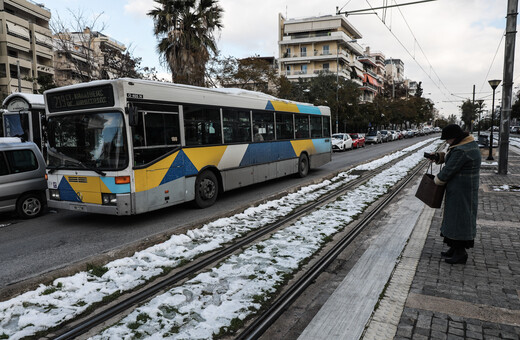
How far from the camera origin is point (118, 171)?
6.69m

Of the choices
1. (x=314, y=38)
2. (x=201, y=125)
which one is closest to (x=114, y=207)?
(x=201, y=125)

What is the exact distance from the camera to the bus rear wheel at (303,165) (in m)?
13.7

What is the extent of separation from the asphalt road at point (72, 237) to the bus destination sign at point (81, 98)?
7.84 feet

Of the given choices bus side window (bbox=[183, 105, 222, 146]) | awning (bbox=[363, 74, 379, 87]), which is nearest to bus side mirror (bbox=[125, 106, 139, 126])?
bus side window (bbox=[183, 105, 222, 146])

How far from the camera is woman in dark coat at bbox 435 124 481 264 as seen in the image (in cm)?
445

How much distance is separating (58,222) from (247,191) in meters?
5.33

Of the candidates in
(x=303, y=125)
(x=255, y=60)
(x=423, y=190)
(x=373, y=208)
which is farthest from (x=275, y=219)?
(x=255, y=60)

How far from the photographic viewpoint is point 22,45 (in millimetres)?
42000

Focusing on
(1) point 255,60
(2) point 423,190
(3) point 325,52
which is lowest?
(2) point 423,190

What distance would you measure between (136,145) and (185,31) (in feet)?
50.1

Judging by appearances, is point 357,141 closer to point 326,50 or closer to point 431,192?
point 431,192

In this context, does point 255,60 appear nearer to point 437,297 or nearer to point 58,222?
point 58,222

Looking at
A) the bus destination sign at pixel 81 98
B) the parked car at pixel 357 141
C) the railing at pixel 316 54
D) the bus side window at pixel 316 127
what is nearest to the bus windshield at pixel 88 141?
the bus destination sign at pixel 81 98

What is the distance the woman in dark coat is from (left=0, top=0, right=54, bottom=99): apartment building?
Result: 1688 inches
